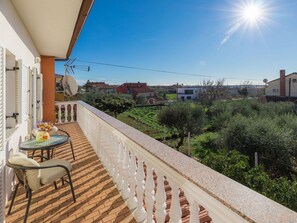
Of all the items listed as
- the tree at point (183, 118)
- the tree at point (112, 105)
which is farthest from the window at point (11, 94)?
the tree at point (112, 105)

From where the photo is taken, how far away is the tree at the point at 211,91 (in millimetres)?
33469

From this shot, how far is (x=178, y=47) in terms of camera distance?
105 ft

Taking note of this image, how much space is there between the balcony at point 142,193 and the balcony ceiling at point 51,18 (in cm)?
198

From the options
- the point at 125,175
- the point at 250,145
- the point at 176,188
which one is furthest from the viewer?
the point at 250,145

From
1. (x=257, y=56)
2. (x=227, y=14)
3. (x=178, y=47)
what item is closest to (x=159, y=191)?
(x=227, y=14)

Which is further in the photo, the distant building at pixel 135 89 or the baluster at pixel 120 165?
the distant building at pixel 135 89

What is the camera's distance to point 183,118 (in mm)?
18875

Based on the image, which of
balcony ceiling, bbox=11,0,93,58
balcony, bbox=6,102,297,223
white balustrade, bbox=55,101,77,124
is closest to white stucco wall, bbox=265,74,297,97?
white balustrade, bbox=55,101,77,124

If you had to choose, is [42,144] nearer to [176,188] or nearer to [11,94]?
[11,94]

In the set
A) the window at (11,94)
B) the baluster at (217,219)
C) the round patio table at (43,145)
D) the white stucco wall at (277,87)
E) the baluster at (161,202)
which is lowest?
the baluster at (161,202)

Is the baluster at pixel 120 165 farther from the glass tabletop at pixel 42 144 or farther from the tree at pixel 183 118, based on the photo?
the tree at pixel 183 118

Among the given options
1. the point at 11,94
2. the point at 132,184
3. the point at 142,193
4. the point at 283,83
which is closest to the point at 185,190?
the point at 142,193

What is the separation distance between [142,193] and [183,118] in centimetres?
1720

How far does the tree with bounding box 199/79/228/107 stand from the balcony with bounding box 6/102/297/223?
1227 inches
